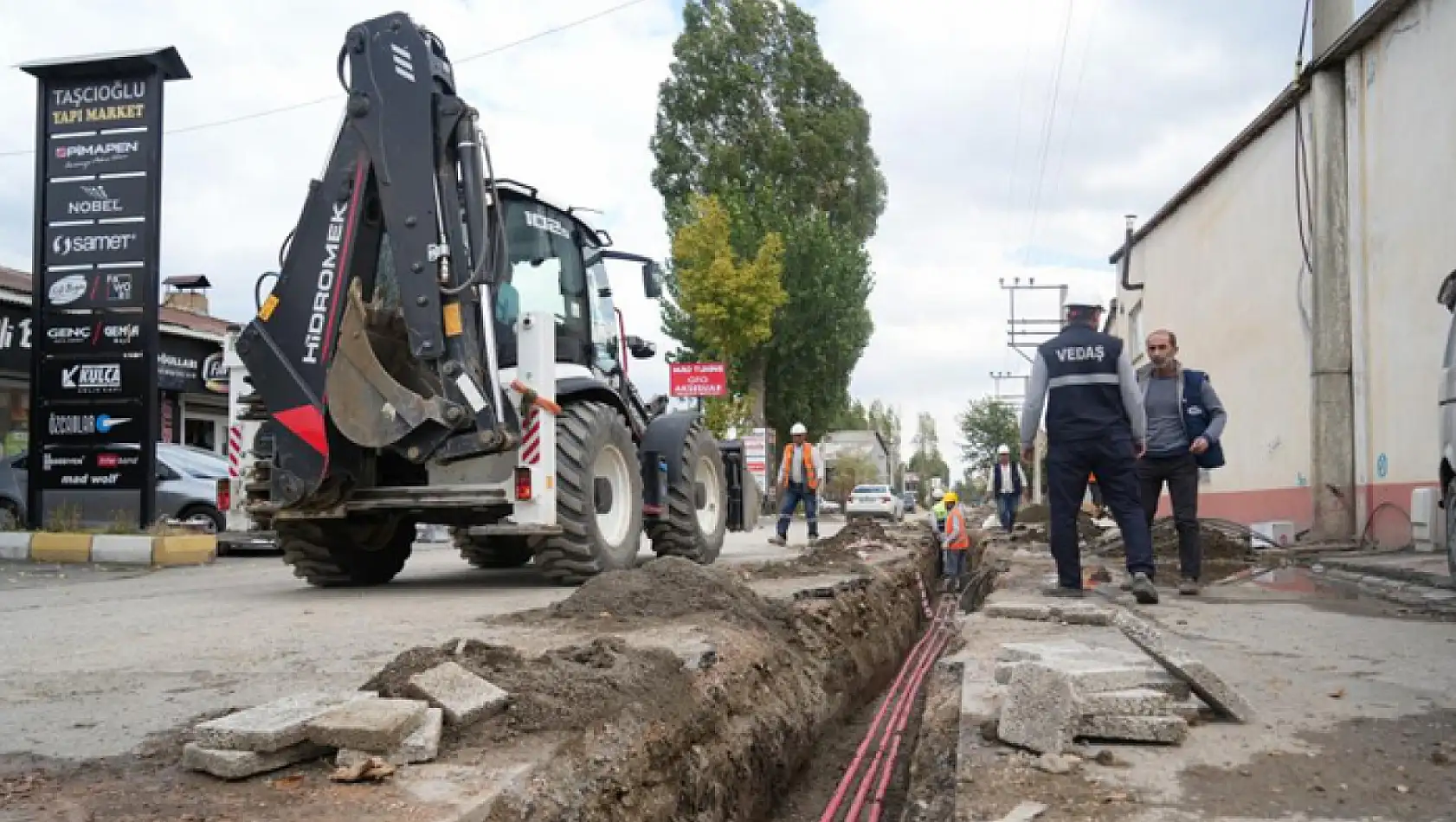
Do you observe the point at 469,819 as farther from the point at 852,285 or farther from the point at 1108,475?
the point at 852,285

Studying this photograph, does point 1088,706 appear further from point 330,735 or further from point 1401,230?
point 1401,230

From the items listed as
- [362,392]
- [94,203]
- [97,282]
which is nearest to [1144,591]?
[362,392]

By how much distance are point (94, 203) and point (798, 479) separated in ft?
29.0

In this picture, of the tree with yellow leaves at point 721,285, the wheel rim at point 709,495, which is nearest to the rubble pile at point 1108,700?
the wheel rim at point 709,495

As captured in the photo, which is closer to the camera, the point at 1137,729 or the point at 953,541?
the point at 1137,729

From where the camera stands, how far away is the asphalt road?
3.46 meters

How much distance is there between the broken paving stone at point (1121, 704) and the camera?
302 centimetres

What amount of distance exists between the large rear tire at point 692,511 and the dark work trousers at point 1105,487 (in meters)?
3.45

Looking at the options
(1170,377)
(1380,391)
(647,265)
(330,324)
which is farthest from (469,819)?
(1380,391)

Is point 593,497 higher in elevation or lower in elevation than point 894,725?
higher

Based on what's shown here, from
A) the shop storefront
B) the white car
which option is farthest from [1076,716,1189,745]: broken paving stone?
the white car

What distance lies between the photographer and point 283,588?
8.32m

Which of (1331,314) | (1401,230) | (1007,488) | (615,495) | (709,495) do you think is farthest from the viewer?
(1007,488)

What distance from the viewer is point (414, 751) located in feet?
9.17
